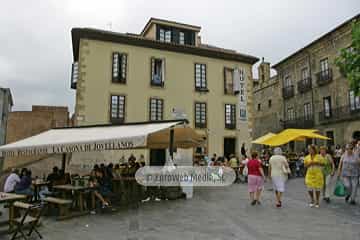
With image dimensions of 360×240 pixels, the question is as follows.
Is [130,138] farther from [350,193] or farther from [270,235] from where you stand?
[350,193]

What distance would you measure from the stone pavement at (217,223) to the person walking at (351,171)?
1.52ft

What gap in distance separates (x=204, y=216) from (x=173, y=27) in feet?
58.3

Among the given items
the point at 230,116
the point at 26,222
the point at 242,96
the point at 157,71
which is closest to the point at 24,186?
the point at 26,222

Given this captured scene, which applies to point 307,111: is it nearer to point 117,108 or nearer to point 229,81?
point 229,81

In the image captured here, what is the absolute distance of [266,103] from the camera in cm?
3503

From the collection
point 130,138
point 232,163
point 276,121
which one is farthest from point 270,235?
point 276,121

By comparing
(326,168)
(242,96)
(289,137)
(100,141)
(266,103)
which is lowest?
(326,168)

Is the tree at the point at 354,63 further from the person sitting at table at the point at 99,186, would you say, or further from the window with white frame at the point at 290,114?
the window with white frame at the point at 290,114

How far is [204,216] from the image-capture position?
7.29 meters

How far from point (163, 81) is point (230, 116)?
547 cm

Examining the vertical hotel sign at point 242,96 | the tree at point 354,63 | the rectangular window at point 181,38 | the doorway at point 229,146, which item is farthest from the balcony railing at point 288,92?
the tree at point 354,63

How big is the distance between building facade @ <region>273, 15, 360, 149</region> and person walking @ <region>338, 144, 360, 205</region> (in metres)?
16.5

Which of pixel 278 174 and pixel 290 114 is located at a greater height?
pixel 290 114

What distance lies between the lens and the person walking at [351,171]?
8195 mm
